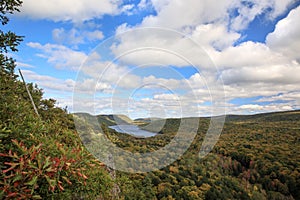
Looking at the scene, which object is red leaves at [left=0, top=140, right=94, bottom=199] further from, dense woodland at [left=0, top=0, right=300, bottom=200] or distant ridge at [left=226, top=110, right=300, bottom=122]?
distant ridge at [left=226, top=110, right=300, bottom=122]

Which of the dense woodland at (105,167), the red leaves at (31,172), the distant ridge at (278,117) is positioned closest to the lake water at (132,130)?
the dense woodland at (105,167)

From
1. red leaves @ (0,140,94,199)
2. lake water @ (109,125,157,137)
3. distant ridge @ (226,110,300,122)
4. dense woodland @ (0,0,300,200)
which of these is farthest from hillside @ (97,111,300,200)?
distant ridge @ (226,110,300,122)

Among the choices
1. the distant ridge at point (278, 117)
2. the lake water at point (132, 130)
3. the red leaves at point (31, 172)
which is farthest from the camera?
the distant ridge at point (278, 117)

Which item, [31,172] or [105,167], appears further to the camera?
[105,167]

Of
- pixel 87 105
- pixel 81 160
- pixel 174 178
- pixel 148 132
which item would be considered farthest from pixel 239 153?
pixel 81 160

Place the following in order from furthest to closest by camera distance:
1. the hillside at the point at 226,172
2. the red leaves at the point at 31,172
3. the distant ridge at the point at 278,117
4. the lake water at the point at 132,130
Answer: the distant ridge at the point at 278,117 → the hillside at the point at 226,172 → the lake water at the point at 132,130 → the red leaves at the point at 31,172

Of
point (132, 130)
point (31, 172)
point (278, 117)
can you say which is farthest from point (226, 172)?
point (278, 117)

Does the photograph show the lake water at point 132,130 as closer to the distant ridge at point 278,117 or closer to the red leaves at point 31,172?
the red leaves at point 31,172

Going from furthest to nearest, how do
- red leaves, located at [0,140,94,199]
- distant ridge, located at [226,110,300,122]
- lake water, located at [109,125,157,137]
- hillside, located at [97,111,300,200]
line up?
distant ridge, located at [226,110,300,122], hillside, located at [97,111,300,200], lake water, located at [109,125,157,137], red leaves, located at [0,140,94,199]

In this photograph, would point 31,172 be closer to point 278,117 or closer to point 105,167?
point 105,167
